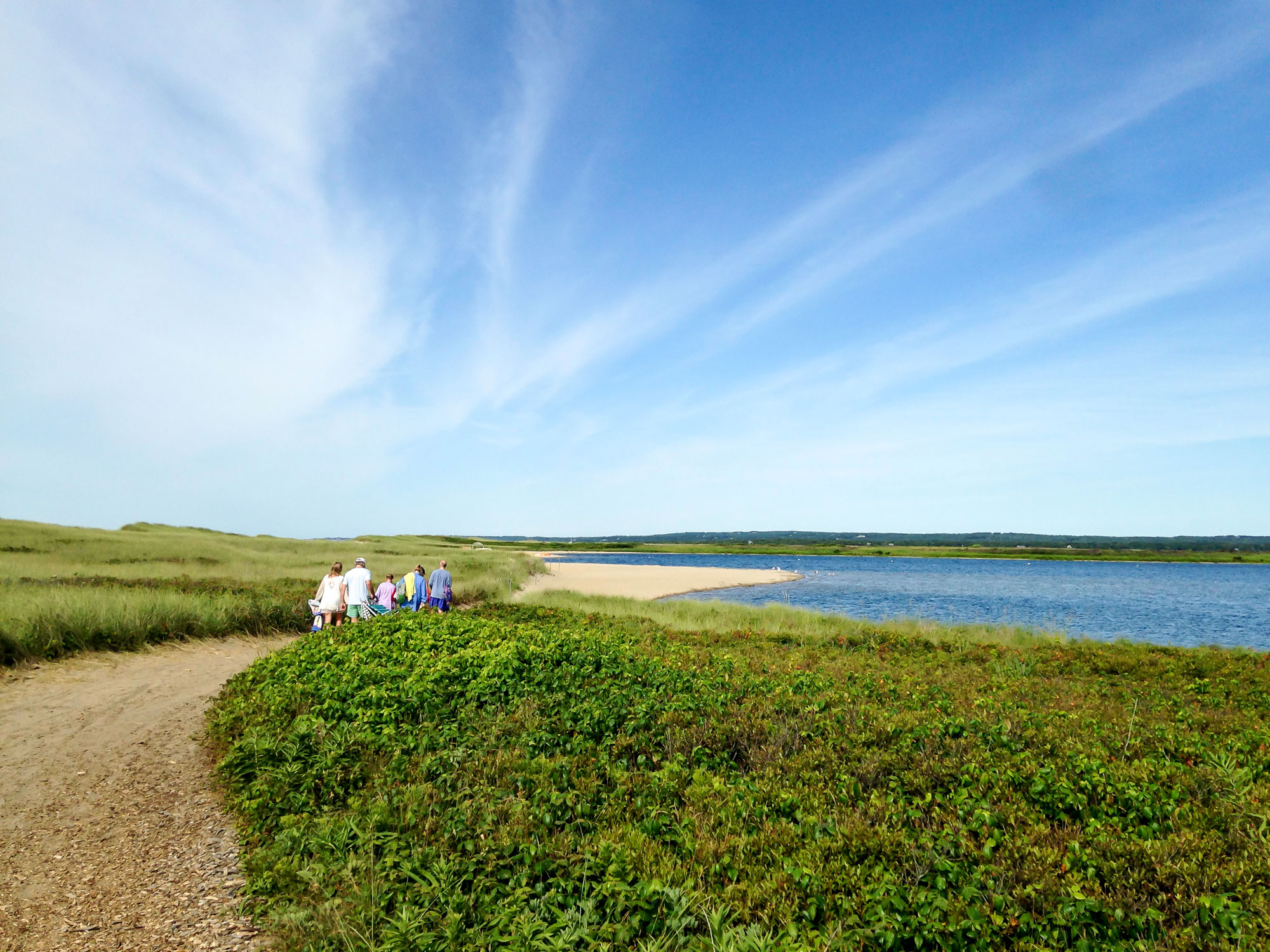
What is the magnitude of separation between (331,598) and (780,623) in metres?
15.3

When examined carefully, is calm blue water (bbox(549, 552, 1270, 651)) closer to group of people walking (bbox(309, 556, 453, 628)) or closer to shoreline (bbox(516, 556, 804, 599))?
shoreline (bbox(516, 556, 804, 599))

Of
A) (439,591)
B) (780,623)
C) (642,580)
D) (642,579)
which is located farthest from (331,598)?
(642,579)

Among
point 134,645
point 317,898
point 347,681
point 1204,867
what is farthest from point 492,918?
point 134,645

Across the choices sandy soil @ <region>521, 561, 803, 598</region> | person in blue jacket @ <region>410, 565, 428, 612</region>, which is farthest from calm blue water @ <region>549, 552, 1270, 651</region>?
person in blue jacket @ <region>410, 565, 428, 612</region>

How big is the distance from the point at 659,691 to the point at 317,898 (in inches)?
195

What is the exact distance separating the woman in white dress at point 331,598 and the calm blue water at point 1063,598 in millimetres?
22887

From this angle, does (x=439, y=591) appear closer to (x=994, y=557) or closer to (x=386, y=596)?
(x=386, y=596)

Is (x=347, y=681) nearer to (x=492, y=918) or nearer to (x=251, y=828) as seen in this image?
(x=251, y=828)

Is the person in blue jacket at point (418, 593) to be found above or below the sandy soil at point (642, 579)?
above

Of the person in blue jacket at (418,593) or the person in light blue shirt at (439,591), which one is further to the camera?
the person in blue jacket at (418,593)

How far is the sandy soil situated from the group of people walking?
18.4 m

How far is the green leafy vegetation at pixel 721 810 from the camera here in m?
4.22

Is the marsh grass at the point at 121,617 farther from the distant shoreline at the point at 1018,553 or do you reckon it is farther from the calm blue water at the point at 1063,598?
the distant shoreline at the point at 1018,553

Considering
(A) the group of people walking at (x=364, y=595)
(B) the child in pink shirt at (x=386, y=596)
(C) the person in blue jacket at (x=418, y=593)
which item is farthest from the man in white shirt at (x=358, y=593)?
(C) the person in blue jacket at (x=418, y=593)
